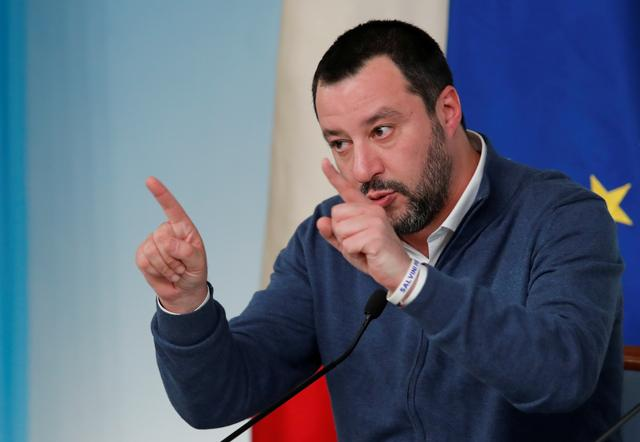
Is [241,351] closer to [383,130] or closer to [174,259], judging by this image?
[174,259]

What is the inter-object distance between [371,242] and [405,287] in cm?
7

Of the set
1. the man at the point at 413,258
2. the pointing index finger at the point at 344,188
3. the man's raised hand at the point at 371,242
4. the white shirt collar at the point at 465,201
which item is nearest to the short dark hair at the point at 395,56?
the man at the point at 413,258

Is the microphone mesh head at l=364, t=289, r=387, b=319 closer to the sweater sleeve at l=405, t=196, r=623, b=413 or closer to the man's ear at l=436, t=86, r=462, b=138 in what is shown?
the sweater sleeve at l=405, t=196, r=623, b=413

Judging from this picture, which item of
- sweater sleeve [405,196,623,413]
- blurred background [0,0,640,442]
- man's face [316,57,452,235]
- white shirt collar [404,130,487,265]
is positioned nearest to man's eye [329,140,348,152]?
man's face [316,57,452,235]

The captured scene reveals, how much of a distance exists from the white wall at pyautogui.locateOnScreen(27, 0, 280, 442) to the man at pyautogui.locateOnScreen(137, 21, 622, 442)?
2.96 feet

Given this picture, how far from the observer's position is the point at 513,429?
5.34 ft

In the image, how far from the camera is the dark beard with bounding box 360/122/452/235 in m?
1.73

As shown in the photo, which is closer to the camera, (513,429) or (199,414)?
(513,429)

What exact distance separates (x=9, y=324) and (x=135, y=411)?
41 cm

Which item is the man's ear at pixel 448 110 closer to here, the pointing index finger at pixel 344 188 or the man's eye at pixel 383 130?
the man's eye at pixel 383 130

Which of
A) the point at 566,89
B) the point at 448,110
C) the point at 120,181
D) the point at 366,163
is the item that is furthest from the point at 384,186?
the point at 120,181

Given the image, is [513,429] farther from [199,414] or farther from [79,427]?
[79,427]

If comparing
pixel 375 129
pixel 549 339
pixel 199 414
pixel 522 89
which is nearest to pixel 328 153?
pixel 522 89

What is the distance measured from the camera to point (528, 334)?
53.0 inches
